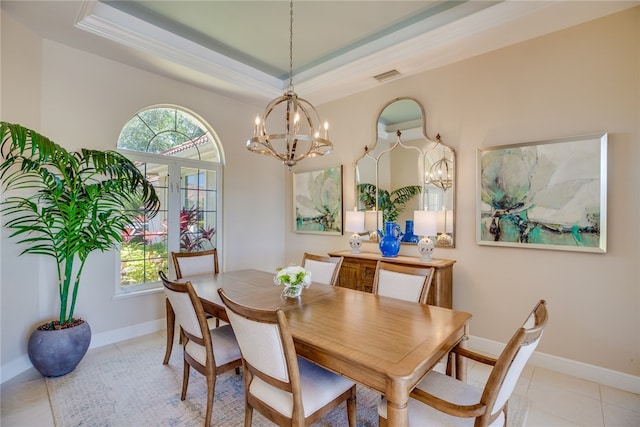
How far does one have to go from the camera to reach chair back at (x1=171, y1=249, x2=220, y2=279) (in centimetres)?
305

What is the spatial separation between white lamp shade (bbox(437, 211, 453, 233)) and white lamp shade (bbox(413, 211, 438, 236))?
4.8 inches

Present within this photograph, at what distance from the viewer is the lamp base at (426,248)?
10.5ft

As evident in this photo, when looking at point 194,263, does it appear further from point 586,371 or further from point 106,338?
point 586,371

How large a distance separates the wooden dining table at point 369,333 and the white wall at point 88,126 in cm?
160

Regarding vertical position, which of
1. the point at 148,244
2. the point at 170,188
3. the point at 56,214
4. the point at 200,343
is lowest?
the point at 200,343

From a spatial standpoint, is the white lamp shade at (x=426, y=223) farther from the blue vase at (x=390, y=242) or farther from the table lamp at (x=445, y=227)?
the blue vase at (x=390, y=242)

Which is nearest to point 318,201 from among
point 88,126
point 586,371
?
point 88,126

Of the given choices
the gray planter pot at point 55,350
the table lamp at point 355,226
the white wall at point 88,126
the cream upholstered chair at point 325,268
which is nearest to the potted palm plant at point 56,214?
the gray planter pot at point 55,350

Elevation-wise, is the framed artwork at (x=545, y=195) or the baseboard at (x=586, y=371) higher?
the framed artwork at (x=545, y=195)

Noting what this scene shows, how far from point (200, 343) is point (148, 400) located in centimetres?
77

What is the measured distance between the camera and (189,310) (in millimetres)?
1959

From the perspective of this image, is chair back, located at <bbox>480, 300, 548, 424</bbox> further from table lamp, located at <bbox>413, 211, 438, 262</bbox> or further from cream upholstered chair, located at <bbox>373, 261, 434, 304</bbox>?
table lamp, located at <bbox>413, 211, 438, 262</bbox>

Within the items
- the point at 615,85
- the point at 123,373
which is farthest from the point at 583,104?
the point at 123,373

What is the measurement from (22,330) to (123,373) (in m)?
0.99
